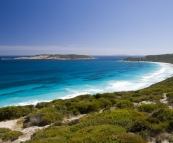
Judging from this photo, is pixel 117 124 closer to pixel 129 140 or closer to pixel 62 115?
pixel 129 140

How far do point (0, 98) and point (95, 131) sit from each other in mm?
27986

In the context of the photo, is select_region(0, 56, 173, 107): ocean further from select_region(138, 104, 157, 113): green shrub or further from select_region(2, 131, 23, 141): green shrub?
select_region(138, 104, 157, 113): green shrub

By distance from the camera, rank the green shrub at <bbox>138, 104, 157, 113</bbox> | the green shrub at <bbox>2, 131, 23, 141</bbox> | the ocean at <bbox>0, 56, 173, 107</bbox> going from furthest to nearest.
→ the ocean at <bbox>0, 56, 173, 107</bbox> < the green shrub at <bbox>138, 104, 157, 113</bbox> < the green shrub at <bbox>2, 131, 23, 141</bbox>

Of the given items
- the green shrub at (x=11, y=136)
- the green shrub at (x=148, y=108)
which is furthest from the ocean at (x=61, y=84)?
the green shrub at (x=148, y=108)

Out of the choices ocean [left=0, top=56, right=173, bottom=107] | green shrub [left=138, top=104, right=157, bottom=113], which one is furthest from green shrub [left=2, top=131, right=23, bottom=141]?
ocean [left=0, top=56, right=173, bottom=107]

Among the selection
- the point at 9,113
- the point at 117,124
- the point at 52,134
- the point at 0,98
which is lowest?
the point at 0,98

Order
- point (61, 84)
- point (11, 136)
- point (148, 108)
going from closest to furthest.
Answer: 1. point (11, 136)
2. point (148, 108)
3. point (61, 84)

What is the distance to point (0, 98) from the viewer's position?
3069cm

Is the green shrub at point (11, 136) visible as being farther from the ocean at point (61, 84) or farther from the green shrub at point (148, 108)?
the ocean at point (61, 84)

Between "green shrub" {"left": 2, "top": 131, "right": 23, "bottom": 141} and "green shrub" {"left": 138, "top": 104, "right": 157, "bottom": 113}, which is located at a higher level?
"green shrub" {"left": 138, "top": 104, "right": 157, "bottom": 113}

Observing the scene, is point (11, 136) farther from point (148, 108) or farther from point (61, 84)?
point (61, 84)

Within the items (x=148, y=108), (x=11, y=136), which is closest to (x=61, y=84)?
(x=148, y=108)

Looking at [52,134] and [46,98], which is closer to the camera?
[52,134]

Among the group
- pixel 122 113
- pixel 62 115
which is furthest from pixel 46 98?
pixel 122 113
